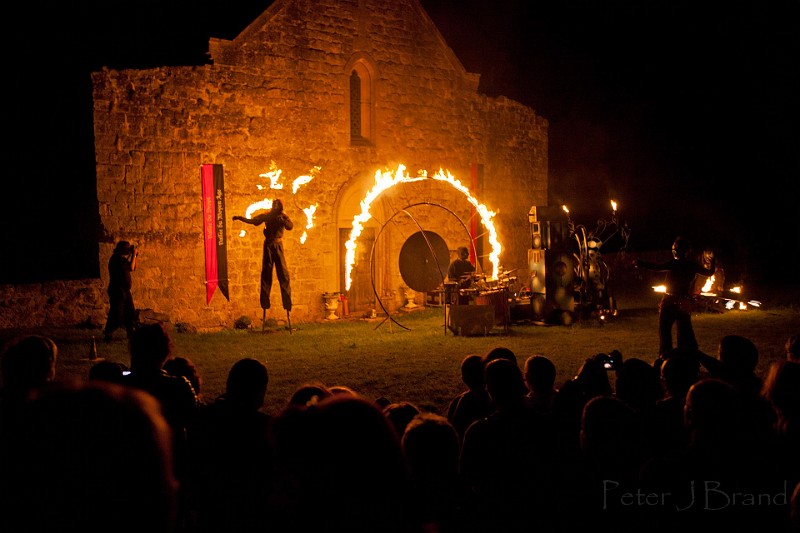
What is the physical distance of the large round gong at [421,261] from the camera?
56.6 feet

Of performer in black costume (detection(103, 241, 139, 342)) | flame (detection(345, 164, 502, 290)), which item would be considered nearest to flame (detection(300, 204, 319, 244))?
flame (detection(345, 164, 502, 290))

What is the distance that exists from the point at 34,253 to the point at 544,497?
20.3 meters

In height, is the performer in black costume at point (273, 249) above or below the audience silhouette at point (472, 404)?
above

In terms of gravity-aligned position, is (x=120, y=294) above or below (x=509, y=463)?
above

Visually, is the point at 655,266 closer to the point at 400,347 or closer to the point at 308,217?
the point at 400,347

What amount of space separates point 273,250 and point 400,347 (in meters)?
4.00

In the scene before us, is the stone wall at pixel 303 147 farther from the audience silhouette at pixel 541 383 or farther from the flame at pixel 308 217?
the audience silhouette at pixel 541 383

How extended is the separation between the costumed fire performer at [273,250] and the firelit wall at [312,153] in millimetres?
1077

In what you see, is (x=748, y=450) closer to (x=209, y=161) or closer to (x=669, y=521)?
(x=669, y=521)

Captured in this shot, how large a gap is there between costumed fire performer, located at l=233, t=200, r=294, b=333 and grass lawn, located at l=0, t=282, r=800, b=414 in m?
0.83

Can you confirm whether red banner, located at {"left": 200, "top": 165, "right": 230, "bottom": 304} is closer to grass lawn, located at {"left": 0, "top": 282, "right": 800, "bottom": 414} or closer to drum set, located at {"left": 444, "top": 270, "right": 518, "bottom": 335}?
grass lawn, located at {"left": 0, "top": 282, "right": 800, "bottom": 414}

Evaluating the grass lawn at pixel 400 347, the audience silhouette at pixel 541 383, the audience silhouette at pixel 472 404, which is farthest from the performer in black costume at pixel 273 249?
the audience silhouette at pixel 541 383

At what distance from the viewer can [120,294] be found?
11719mm

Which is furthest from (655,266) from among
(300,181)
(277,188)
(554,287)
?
(277,188)
